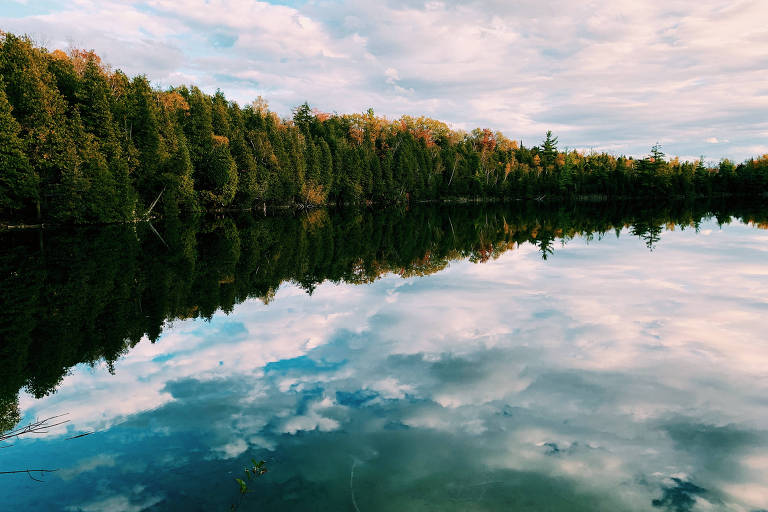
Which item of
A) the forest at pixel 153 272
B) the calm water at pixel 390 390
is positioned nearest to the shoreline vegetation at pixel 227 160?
the forest at pixel 153 272

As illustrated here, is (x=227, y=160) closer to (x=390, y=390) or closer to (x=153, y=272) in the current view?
(x=153, y=272)

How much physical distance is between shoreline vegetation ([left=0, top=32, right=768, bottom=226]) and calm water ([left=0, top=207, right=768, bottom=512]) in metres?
27.7

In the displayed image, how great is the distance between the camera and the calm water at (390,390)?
5895 millimetres

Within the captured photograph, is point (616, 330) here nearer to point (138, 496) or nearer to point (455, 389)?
point (455, 389)

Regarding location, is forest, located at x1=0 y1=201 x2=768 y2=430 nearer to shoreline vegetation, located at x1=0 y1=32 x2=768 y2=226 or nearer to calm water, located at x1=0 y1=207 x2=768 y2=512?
calm water, located at x1=0 y1=207 x2=768 y2=512

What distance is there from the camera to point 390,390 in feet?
29.0

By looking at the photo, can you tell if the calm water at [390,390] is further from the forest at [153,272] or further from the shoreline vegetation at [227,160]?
the shoreline vegetation at [227,160]

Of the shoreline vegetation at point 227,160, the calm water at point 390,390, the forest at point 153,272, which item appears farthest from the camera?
the shoreline vegetation at point 227,160

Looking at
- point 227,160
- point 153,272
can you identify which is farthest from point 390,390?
point 227,160

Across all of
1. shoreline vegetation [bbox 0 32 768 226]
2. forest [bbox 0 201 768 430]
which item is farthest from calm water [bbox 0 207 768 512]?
shoreline vegetation [bbox 0 32 768 226]

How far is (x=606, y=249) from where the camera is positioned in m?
28.5

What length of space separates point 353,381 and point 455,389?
2050mm

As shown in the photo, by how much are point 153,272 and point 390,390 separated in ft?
51.3

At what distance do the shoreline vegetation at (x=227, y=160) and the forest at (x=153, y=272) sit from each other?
713 cm
